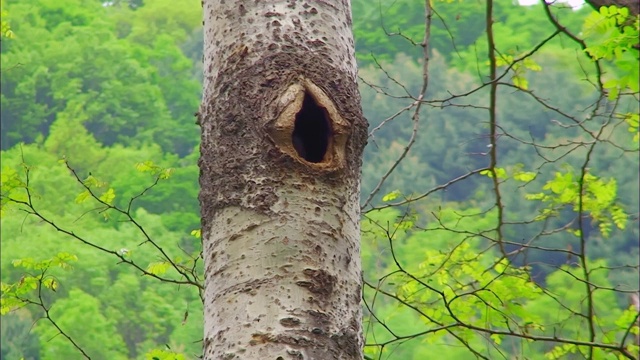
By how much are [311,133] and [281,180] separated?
0.19m

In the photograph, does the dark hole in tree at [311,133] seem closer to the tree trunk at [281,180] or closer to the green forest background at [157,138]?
the tree trunk at [281,180]

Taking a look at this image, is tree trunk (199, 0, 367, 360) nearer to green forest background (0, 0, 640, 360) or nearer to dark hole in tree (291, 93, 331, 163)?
dark hole in tree (291, 93, 331, 163)

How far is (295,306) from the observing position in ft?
6.22

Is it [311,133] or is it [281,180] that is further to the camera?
[311,133]

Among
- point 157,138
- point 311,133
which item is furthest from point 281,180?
point 157,138

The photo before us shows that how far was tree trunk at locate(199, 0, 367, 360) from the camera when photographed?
6.24 feet

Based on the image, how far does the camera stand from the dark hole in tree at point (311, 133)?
2135mm

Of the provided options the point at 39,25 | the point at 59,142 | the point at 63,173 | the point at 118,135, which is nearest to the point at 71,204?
the point at 63,173

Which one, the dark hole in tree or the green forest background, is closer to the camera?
the dark hole in tree

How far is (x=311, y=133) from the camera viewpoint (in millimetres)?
2166

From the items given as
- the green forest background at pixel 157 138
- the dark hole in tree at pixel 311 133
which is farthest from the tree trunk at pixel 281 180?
the green forest background at pixel 157 138

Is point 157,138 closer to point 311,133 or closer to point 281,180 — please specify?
point 311,133

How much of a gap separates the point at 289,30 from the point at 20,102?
154ft

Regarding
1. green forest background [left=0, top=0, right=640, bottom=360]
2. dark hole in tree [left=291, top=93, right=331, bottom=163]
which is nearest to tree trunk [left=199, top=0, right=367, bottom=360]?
dark hole in tree [left=291, top=93, right=331, bottom=163]
